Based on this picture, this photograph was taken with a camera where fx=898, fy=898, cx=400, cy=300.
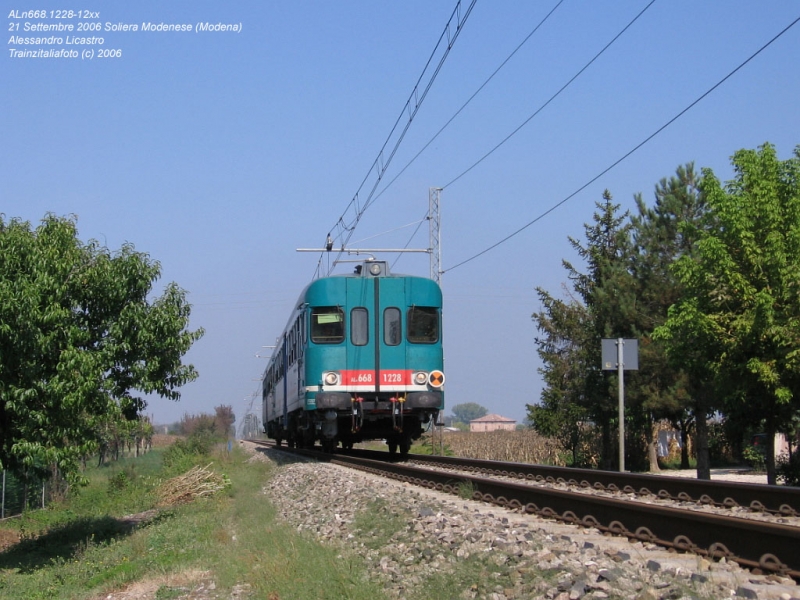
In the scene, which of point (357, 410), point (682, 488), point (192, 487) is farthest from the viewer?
point (192, 487)

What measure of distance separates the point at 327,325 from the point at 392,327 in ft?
4.55

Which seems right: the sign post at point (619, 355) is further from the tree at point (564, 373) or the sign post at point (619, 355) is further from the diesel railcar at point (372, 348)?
the tree at point (564, 373)

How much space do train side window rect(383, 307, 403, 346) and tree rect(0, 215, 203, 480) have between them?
4.86 metres

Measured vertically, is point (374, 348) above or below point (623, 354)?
above

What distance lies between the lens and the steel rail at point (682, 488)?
30.5ft

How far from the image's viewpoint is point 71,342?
13203mm

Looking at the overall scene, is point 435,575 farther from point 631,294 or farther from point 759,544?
point 631,294

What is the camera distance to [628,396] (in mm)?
24875

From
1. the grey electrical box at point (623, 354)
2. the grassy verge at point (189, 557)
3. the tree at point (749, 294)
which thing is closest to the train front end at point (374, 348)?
the grassy verge at point (189, 557)

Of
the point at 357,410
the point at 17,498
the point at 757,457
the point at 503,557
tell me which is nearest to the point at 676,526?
the point at 503,557

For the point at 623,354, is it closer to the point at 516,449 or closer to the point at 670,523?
the point at 670,523

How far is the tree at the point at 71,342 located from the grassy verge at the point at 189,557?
5.46ft

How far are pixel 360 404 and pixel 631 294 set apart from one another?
9708 mm

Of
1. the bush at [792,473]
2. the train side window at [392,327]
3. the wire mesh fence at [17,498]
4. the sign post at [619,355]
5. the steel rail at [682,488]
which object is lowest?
the wire mesh fence at [17,498]
